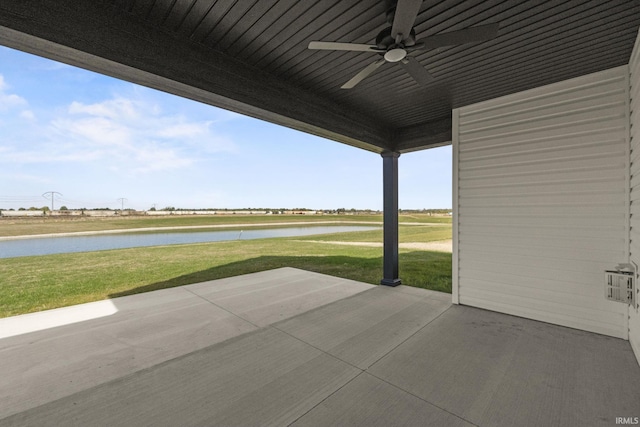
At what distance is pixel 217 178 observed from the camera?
3625cm

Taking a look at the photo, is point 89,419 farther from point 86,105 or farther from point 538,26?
point 86,105

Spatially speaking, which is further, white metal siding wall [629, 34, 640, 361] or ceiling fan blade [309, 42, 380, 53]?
white metal siding wall [629, 34, 640, 361]

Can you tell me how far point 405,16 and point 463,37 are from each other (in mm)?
468

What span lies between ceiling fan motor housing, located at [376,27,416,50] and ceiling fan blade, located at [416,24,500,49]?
0.07 meters

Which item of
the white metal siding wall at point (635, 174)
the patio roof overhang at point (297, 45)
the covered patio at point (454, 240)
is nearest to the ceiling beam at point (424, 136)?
the covered patio at point (454, 240)

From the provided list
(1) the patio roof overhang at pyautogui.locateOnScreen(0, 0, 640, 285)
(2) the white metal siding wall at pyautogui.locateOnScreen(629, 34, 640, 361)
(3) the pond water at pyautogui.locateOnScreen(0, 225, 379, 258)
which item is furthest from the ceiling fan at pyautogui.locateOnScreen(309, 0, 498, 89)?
(3) the pond water at pyautogui.locateOnScreen(0, 225, 379, 258)

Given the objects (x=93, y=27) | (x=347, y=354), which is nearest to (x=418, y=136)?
(x=347, y=354)

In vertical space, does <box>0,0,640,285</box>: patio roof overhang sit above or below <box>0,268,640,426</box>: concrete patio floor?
above

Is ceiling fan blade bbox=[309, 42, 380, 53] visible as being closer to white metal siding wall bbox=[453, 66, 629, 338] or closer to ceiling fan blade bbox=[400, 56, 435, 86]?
ceiling fan blade bbox=[400, 56, 435, 86]

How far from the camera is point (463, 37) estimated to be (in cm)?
166

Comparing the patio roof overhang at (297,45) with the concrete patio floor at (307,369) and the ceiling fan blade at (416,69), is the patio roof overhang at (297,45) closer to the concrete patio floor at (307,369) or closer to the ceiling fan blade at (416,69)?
the ceiling fan blade at (416,69)

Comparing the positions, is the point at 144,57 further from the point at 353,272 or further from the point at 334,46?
the point at 353,272

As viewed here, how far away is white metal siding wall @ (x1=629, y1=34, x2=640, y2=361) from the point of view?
2.20 m

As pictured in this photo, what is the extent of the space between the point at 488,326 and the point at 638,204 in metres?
1.81
